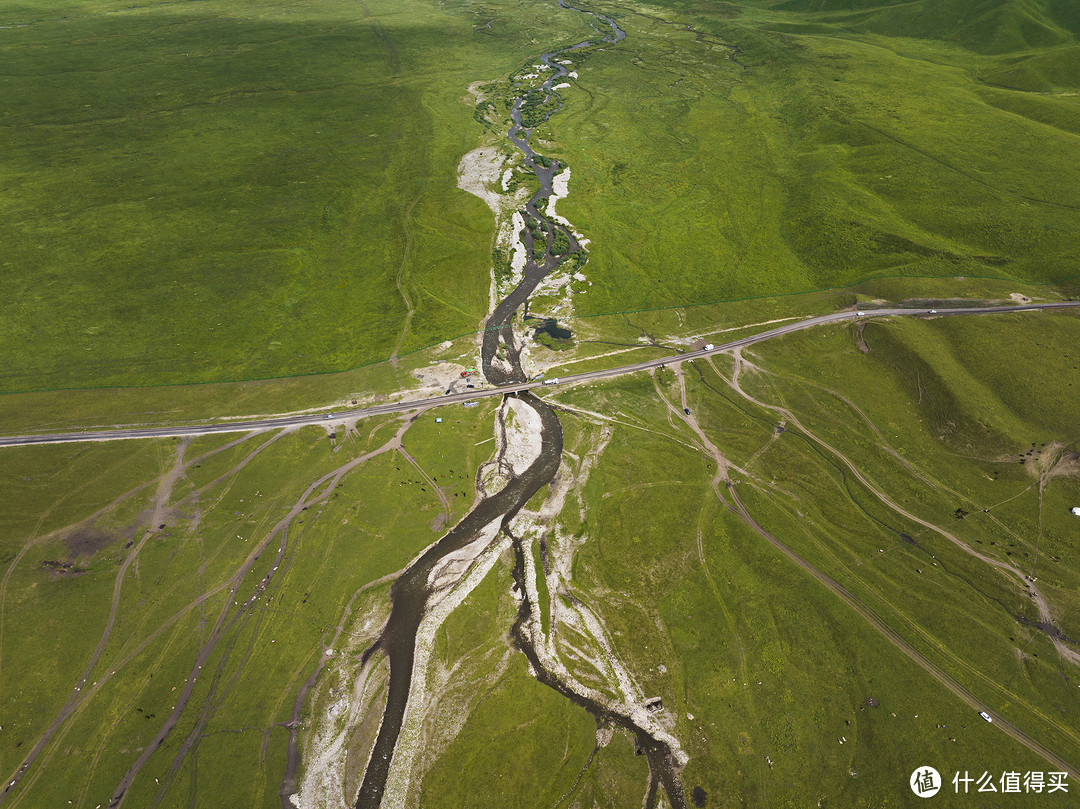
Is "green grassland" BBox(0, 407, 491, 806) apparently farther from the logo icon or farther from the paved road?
the logo icon

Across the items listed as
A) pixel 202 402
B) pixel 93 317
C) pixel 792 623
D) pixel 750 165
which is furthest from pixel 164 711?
pixel 750 165

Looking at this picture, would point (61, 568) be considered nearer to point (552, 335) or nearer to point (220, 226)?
point (552, 335)

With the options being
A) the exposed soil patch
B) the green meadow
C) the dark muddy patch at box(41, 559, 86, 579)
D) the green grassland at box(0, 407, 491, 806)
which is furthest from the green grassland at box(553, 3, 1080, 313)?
the dark muddy patch at box(41, 559, 86, 579)

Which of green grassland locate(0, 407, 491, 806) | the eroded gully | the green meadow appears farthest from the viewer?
the green meadow

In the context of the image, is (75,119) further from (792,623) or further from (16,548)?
(792,623)

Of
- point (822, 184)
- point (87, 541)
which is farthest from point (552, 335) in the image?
point (822, 184)

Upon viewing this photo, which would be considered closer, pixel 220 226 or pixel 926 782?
pixel 926 782
